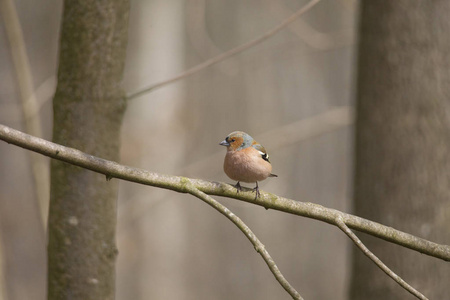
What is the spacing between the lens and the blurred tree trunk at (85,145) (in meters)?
2.94

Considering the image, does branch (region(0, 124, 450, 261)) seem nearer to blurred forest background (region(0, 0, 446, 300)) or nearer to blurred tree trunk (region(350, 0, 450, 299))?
blurred tree trunk (region(350, 0, 450, 299))

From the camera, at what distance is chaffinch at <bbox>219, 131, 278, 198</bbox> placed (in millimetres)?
3266

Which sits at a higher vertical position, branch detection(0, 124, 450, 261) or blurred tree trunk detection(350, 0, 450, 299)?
blurred tree trunk detection(350, 0, 450, 299)

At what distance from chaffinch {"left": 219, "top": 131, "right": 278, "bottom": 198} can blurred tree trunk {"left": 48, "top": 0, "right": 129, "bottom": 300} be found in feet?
2.29

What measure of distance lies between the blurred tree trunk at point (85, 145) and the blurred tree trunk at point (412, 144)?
2.20 metres

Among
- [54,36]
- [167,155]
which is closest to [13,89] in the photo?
[54,36]

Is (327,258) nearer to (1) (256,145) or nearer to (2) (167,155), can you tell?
(2) (167,155)

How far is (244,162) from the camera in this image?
3.29m

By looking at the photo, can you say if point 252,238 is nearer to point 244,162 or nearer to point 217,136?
point 244,162

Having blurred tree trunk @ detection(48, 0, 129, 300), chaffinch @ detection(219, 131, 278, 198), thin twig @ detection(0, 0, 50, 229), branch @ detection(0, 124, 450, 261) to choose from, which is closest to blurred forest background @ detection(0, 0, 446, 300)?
thin twig @ detection(0, 0, 50, 229)

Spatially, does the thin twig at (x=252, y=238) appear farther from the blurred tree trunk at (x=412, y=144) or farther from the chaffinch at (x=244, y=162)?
the blurred tree trunk at (x=412, y=144)

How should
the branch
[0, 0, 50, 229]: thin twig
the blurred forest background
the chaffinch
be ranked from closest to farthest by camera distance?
the branch
the chaffinch
[0, 0, 50, 229]: thin twig
the blurred forest background

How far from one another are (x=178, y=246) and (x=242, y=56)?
306cm

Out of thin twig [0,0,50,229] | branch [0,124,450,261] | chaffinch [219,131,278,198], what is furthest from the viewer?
thin twig [0,0,50,229]
